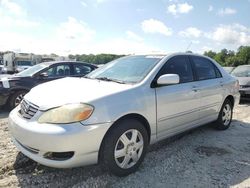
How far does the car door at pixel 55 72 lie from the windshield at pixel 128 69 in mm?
3820

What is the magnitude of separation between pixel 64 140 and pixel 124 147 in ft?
2.72

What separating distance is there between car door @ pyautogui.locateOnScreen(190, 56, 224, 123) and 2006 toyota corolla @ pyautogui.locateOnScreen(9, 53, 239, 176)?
0.04 meters

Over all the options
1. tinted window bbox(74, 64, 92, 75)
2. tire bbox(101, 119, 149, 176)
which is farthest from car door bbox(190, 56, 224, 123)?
tinted window bbox(74, 64, 92, 75)

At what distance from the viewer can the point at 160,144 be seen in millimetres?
4871

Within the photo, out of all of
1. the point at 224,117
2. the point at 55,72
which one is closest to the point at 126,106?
the point at 224,117

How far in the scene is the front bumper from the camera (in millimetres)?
3062

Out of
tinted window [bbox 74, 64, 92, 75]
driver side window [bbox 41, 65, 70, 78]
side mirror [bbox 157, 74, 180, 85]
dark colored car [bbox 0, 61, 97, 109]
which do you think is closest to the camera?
side mirror [bbox 157, 74, 180, 85]

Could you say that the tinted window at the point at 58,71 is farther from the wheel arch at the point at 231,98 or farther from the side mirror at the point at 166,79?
the side mirror at the point at 166,79

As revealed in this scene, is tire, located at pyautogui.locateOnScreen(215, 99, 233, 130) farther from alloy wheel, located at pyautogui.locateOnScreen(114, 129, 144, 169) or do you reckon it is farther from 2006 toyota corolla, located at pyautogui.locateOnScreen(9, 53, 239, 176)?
alloy wheel, located at pyautogui.locateOnScreen(114, 129, 144, 169)

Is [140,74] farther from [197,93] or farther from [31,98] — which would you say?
[31,98]

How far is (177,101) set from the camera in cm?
430

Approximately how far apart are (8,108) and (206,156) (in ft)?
18.3

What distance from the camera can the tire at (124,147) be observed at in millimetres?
3357

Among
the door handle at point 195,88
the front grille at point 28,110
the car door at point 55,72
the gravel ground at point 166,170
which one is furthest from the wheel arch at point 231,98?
the car door at point 55,72
